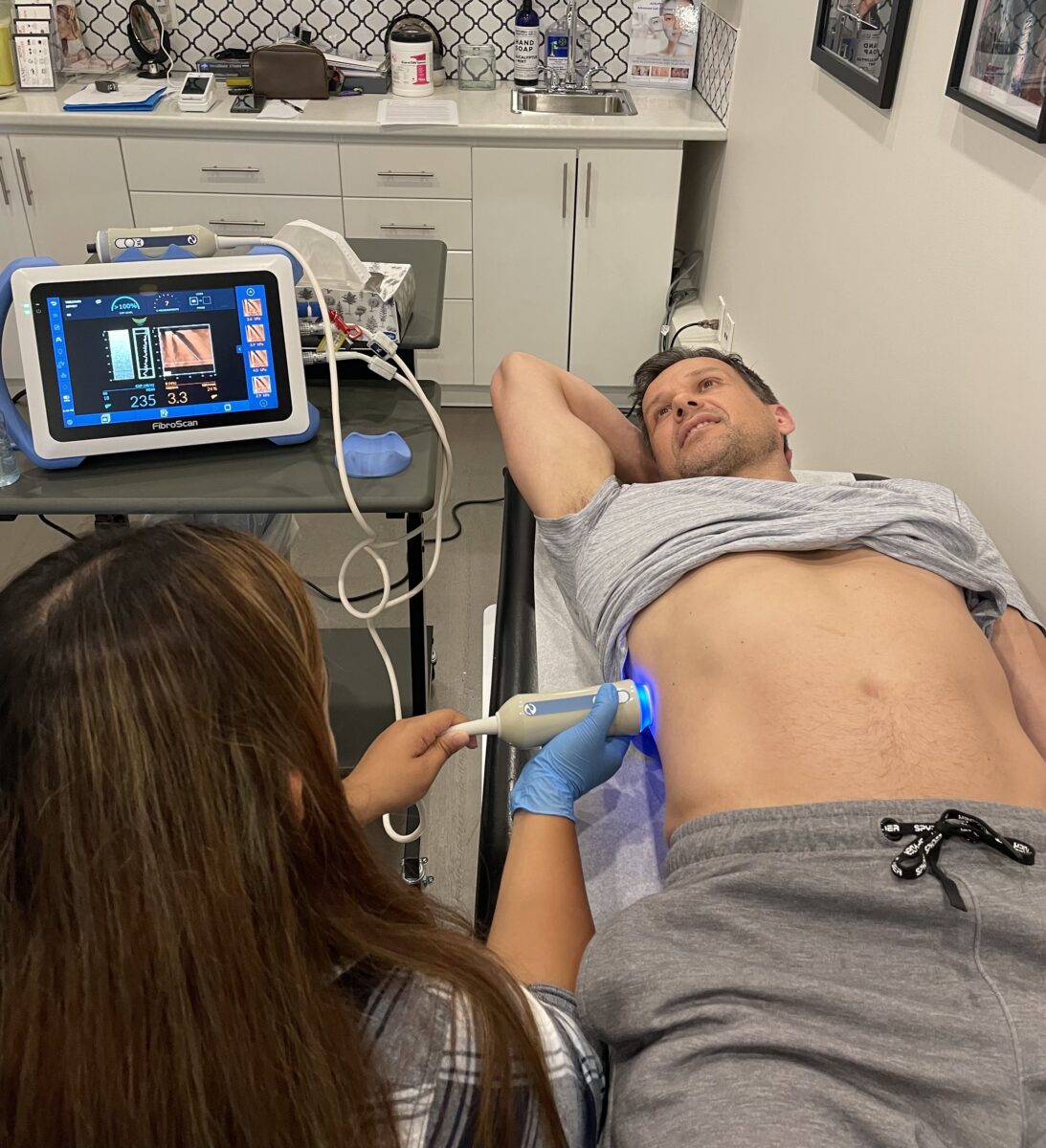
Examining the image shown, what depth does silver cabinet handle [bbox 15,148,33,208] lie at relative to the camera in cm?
295

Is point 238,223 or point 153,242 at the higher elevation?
point 153,242

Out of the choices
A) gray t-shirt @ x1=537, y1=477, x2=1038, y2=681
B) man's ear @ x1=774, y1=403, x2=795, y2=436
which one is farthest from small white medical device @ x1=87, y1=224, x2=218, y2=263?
man's ear @ x1=774, y1=403, x2=795, y2=436

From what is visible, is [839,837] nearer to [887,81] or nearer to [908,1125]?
[908,1125]

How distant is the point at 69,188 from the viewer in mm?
3002

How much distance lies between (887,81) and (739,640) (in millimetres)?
1183

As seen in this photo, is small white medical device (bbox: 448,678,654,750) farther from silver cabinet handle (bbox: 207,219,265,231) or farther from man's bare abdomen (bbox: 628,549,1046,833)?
silver cabinet handle (bbox: 207,219,265,231)

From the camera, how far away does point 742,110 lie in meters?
2.78

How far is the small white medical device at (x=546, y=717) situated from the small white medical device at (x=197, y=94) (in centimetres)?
244

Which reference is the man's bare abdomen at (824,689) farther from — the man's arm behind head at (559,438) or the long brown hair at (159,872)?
the long brown hair at (159,872)

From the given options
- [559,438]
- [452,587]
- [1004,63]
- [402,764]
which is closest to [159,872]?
[402,764]

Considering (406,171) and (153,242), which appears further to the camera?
(406,171)

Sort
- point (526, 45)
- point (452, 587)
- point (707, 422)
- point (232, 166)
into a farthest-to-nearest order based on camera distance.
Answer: point (526, 45) → point (232, 166) → point (452, 587) → point (707, 422)

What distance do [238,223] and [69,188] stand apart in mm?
505

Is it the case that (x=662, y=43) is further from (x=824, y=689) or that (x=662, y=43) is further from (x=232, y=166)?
(x=824, y=689)
